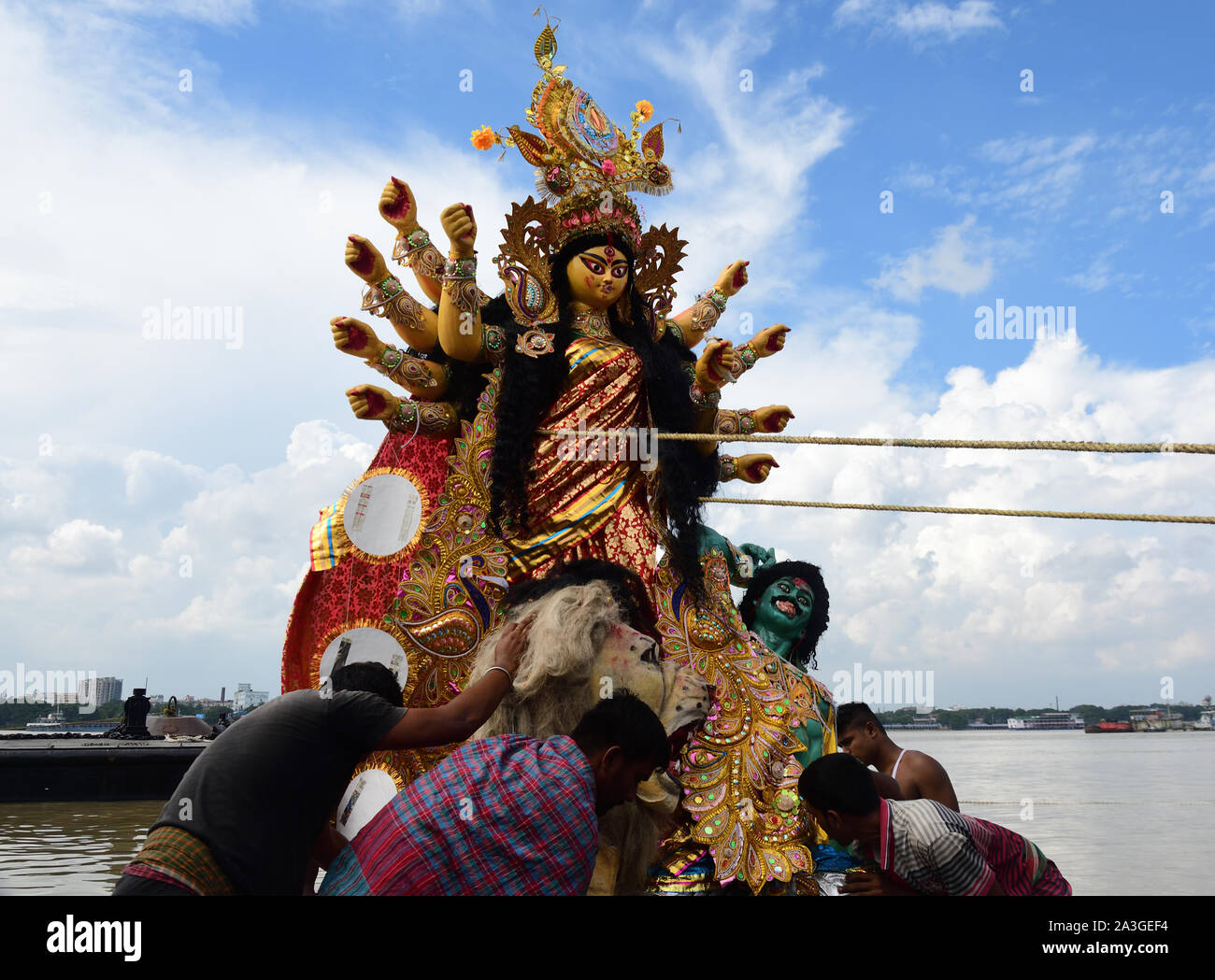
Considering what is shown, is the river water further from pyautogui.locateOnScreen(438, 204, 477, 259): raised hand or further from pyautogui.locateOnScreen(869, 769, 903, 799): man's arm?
pyautogui.locateOnScreen(438, 204, 477, 259): raised hand

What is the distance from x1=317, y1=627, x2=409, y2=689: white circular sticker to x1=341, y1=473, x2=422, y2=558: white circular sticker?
0.41m

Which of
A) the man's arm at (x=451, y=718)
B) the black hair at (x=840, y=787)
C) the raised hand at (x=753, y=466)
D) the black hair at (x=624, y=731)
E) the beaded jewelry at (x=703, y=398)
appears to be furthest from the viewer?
the raised hand at (x=753, y=466)

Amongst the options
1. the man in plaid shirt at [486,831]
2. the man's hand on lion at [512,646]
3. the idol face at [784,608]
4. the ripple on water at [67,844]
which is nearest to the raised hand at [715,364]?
the idol face at [784,608]

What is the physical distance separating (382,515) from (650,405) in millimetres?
1562

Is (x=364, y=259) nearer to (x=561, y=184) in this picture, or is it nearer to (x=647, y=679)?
(x=561, y=184)

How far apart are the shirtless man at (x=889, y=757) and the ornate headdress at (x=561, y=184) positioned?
9.16 ft

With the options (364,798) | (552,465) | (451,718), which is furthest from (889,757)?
(451,718)

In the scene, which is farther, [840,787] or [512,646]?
[512,646]

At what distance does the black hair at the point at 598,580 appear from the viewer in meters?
4.21

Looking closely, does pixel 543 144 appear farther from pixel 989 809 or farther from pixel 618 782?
pixel 989 809

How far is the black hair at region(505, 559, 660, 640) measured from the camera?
4211 millimetres

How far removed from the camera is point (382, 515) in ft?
16.1

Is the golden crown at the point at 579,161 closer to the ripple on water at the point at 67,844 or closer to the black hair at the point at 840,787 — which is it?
the black hair at the point at 840,787
